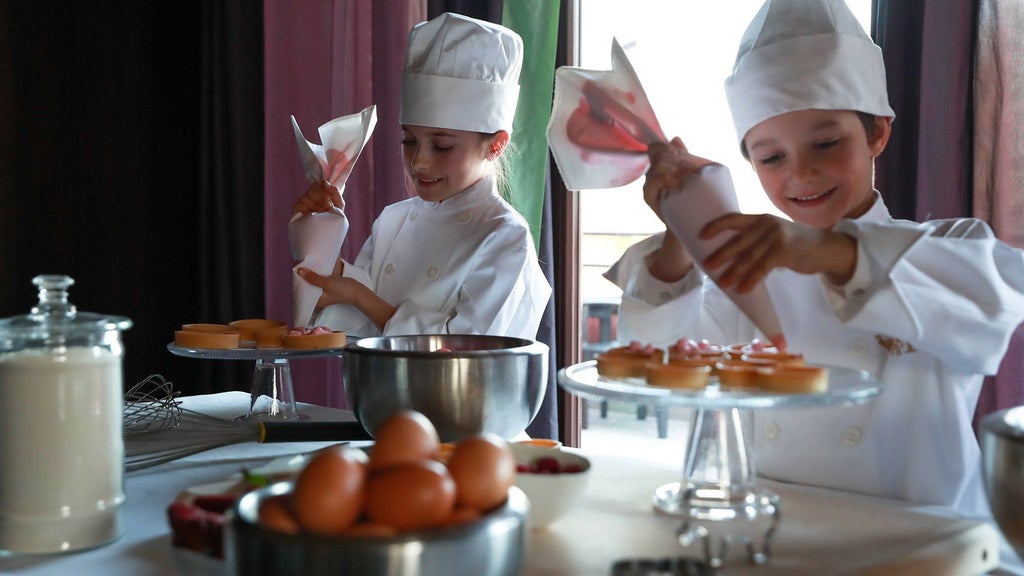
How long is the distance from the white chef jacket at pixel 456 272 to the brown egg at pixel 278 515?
1.20m

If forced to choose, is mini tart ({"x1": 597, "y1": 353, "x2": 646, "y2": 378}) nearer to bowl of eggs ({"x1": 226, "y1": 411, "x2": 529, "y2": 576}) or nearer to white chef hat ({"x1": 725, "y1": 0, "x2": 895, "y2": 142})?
bowl of eggs ({"x1": 226, "y1": 411, "x2": 529, "y2": 576})

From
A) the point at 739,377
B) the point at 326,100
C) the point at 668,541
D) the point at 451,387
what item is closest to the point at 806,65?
the point at 739,377

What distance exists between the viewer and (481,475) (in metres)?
0.68

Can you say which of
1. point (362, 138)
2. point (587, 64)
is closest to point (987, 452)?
A: point (362, 138)

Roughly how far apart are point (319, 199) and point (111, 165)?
2233mm

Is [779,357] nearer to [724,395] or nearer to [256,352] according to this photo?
[724,395]

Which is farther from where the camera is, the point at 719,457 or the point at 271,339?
the point at 271,339

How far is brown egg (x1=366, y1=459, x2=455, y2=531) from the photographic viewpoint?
632 millimetres

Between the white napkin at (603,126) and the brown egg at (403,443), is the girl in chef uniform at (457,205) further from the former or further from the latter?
the brown egg at (403,443)

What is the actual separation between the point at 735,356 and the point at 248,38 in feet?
9.27

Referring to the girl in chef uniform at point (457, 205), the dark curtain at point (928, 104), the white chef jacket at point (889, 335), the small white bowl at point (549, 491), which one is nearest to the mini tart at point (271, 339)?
the girl in chef uniform at point (457, 205)

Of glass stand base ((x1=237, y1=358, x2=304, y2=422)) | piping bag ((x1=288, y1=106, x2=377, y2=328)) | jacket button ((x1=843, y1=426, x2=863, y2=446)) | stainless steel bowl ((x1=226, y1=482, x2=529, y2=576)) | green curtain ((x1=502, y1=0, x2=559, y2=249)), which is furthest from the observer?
green curtain ((x1=502, y1=0, x2=559, y2=249))

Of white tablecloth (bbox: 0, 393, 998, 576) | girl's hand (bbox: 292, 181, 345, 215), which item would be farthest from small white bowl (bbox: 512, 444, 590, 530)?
girl's hand (bbox: 292, 181, 345, 215)

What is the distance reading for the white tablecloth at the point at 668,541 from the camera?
30.8 inches
